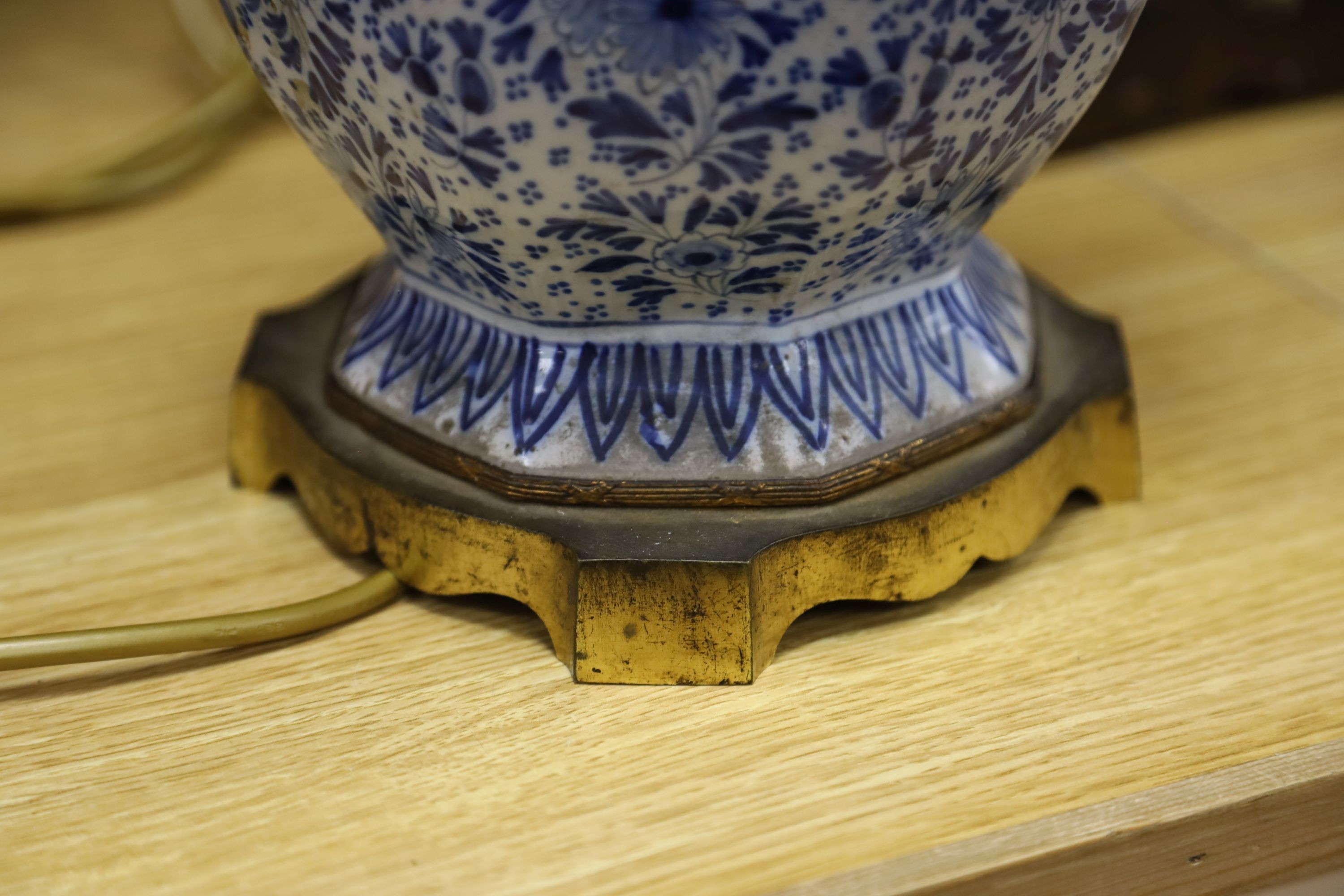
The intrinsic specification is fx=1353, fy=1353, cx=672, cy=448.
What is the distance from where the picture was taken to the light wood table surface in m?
0.36

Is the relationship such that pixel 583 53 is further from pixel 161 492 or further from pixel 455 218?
pixel 161 492

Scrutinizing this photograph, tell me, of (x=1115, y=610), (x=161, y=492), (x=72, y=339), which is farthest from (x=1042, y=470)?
(x=72, y=339)

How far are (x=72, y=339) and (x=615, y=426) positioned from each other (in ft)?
1.07

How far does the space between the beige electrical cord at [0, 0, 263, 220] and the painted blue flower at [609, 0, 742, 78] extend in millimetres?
476

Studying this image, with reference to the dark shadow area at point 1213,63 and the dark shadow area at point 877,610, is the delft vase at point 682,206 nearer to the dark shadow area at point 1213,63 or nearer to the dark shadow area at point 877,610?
the dark shadow area at point 877,610

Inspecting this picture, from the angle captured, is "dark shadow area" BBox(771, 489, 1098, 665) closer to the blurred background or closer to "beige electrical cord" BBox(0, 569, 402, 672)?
"beige electrical cord" BBox(0, 569, 402, 672)

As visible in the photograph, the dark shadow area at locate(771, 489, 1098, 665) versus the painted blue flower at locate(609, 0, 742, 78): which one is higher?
the painted blue flower at locate(609, 0, 742, 78)

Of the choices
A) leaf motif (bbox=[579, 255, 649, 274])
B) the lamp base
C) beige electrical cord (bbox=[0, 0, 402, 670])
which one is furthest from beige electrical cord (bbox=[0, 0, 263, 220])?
leaf motif (bbox=[579, 255, 649, 274])

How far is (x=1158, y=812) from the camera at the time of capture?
1.19 feet

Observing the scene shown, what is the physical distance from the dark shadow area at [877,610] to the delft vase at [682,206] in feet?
0.19

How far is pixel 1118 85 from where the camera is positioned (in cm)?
75

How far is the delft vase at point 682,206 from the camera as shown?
1.08 ft

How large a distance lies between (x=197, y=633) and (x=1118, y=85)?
22.6 inches

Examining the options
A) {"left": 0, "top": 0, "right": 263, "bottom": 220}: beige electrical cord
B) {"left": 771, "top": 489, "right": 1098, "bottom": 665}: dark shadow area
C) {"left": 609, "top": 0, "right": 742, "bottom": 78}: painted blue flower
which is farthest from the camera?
{"left": 0, "top": 0, "right": 263, "bottom": 220}: beige electrical cord
